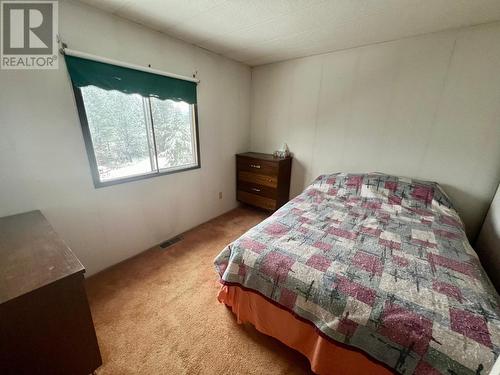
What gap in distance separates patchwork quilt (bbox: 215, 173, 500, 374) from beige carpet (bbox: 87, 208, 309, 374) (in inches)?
15.3

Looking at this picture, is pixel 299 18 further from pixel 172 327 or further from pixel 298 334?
pixel 172 327

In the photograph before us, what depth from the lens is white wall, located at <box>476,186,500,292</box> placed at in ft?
5.08

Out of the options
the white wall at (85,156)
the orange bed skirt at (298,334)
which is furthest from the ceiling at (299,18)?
the orange bed skirt at (298,334)

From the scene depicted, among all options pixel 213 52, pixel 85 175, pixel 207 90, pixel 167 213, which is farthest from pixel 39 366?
pixel 213 52

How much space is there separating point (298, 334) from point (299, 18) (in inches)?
92.1

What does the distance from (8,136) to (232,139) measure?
88.3 inches

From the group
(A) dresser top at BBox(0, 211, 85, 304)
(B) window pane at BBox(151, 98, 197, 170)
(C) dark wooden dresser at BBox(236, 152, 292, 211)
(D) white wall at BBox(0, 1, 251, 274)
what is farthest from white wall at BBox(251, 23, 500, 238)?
(A) dresser top at BBox(0, 211, 85, 304)

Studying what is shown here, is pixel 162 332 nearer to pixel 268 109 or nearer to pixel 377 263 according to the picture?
pixel 377 263

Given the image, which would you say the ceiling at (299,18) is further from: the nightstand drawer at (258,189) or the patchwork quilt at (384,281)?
the nightstand drawer at (258,189)

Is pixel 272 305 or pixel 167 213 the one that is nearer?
pixel 272 305

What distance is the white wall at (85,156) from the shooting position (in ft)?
4.59

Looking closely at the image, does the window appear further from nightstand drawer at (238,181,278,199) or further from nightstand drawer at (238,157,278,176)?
nightstand drawer at (238,181,278,199)

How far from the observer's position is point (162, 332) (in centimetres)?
138

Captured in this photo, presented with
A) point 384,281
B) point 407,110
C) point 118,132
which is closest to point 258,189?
point 118,132
